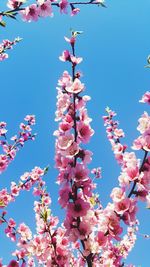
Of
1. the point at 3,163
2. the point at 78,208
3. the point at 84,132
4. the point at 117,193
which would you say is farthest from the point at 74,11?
the point at 3,163

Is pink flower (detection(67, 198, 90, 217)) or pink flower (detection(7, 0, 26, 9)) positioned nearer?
pink flower (detection(67, 198, 90, 217))

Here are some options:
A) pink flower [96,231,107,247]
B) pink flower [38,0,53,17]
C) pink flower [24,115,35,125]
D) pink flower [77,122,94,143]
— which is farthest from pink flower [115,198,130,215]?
pink flower [24,115,35,125]

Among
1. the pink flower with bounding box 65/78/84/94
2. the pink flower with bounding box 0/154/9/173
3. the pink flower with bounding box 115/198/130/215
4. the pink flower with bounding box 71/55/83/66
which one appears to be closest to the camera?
the pink flower with bounding box 115/198/130/215

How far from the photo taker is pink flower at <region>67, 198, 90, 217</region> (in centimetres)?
339

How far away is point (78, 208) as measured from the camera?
343 cm

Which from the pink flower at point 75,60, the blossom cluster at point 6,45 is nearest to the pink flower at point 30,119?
the blossom cluster at point 6,45

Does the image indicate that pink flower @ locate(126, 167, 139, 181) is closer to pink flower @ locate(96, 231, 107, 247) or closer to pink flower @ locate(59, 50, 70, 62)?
pink flower @ locate(96, 231, 107, 247)

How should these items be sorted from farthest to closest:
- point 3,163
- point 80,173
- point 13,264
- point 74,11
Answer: point 3,163 → point 74,11 → point 13,264 → point 80,173

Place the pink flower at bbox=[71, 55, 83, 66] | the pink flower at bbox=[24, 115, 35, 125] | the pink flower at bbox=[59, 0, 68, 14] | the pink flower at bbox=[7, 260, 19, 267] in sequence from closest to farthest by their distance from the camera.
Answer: the pink flower at bbox=[71, 55, 83, 66], the pink flower at bbox=[7, 260, 19, 267], the pink flower at bbox=[59, 0, 68, 14], the pink flower at bbox=[24, 115, 35, 125]

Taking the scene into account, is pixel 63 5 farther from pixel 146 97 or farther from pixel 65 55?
pixel 146 97

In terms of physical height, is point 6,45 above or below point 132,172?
above

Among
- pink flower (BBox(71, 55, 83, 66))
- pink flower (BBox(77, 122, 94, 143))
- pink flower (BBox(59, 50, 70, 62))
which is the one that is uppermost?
pink flower (BBox(59, 50, 70, 62))

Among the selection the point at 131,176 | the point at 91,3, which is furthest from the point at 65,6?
the point at 131,176

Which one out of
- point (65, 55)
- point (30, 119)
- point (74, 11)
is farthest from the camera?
point (30, 119)
